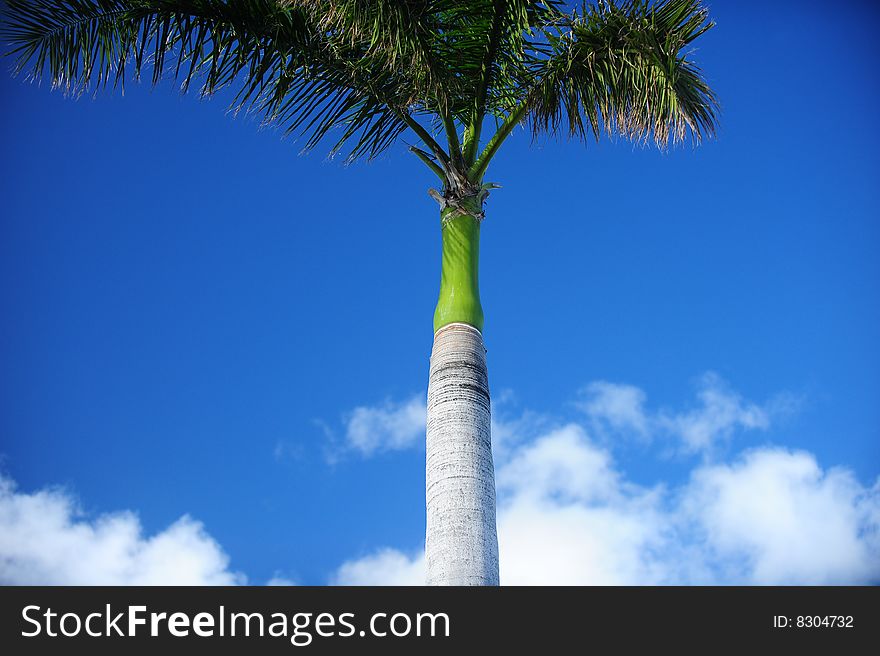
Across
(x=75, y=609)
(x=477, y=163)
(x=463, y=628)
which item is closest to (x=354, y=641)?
(x=463, y=628)

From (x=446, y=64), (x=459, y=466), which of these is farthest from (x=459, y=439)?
(x=446, y=64)

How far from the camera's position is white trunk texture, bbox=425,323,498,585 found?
5750mm

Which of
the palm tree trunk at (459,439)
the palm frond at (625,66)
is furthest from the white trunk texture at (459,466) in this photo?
the palm frond at (625,66)

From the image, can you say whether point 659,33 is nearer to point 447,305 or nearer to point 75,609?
point 447,305

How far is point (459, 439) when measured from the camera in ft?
20.4

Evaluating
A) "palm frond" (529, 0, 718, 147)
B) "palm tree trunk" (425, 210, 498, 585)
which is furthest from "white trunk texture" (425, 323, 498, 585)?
"palm frond" (529, 0, 718, 147)

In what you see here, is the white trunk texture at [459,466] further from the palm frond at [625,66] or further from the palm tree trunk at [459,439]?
the palm frond at [625,66]

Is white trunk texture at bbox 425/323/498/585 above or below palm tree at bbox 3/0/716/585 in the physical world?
below

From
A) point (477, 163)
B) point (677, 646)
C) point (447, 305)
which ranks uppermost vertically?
point (477, 163)

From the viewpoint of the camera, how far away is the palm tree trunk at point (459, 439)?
5.77m

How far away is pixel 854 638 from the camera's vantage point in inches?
191

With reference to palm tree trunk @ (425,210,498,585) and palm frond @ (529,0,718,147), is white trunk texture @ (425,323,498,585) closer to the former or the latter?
palm tree trunk @ (425,210,498,585)

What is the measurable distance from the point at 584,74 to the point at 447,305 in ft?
7.78

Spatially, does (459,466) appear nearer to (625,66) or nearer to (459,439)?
(459,439)
